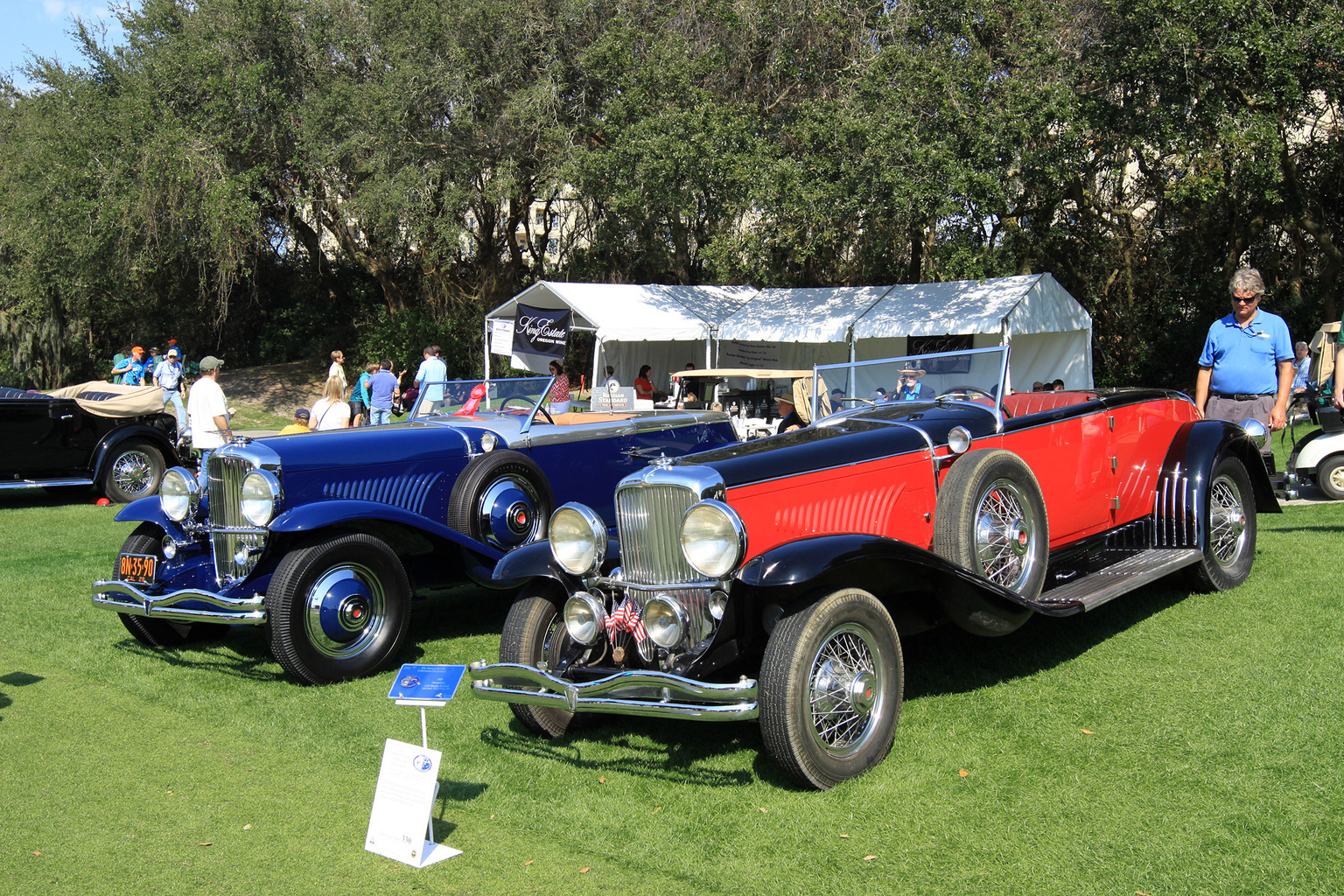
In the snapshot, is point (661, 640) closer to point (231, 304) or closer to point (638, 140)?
point (638, 140)

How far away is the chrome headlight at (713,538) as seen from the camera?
357 centimetres

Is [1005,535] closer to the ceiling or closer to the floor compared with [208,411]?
closer to the floor

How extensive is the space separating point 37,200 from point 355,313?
1101cm

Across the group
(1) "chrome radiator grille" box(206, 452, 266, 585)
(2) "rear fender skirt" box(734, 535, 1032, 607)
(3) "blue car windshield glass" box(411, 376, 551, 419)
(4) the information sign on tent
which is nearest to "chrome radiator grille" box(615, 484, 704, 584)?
(2) "rear fender skirt" box(734, 535, 1032, 607)

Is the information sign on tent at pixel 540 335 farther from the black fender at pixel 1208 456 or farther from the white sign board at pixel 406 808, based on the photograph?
the white sign board at pixel 406 808

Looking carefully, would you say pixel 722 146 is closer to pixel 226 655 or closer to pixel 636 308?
pixel 636 308

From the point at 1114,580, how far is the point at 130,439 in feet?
36.8

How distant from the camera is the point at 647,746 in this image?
13.4ft

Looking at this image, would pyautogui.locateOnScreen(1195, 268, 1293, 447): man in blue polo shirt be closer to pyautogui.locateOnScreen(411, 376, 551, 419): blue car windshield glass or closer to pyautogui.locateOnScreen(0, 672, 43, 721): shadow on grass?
pyautogui.locateOnScreen(411, 376, 551, 419): blue car windshield glass

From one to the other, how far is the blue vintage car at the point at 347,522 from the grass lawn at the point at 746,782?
15.7 inches

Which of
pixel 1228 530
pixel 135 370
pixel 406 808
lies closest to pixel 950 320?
pixel 1228 530

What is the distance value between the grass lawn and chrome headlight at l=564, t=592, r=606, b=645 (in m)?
0.55

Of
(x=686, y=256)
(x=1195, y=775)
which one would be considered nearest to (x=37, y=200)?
(x=686, y=256)

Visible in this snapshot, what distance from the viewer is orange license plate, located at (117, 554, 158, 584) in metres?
5.51
